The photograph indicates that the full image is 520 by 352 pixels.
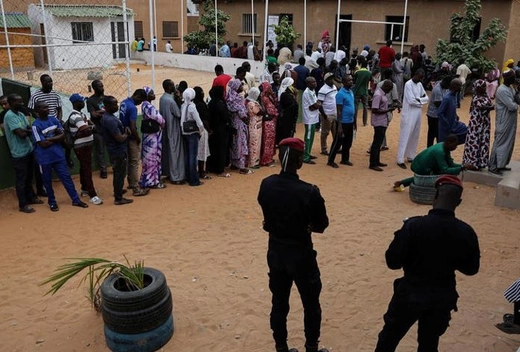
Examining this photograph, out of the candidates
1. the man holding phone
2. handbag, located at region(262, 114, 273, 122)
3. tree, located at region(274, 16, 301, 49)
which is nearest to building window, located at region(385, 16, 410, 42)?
tree, located at region(274, 16, 301, 49)

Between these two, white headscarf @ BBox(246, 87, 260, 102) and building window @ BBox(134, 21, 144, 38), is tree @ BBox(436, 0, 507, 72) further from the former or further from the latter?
building window @ BBox(134, 21, 144, 38)

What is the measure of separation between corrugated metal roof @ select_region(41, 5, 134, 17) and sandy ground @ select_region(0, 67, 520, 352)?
17.5m

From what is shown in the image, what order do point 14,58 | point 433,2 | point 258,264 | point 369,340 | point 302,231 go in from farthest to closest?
point 14,58
point 433,2
point 258,264
point 369,340
point 302,231

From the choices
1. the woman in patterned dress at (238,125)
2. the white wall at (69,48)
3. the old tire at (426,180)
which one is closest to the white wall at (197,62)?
the white wall at (69,48)

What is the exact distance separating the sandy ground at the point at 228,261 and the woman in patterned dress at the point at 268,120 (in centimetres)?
69

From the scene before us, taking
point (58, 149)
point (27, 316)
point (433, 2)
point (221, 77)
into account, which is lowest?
point (27, 316)

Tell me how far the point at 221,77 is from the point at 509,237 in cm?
636

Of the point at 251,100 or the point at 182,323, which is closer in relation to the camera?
the point at 182,323

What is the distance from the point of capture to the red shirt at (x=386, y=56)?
1527 centimetres

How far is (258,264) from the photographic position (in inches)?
225

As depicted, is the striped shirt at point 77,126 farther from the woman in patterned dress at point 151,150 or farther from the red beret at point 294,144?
the red beret at point 294,144

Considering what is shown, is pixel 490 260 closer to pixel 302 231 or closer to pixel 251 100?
pixel 302 231

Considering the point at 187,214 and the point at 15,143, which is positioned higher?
the point at 15,143

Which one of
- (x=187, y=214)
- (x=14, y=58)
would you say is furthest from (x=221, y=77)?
(x=14, y=58)
